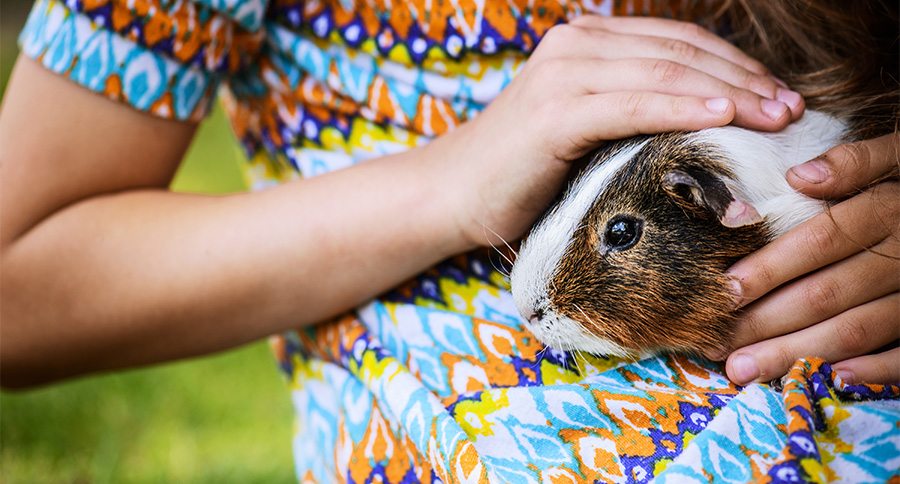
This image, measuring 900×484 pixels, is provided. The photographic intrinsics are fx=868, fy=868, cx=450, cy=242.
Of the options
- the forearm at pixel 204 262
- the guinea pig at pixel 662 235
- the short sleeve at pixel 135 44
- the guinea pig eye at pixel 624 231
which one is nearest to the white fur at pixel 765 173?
the guinea pig at pixel 662 235

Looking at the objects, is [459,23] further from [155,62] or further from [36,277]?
[36,277]

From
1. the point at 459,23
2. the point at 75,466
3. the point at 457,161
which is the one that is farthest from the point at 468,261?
the point at 75,466

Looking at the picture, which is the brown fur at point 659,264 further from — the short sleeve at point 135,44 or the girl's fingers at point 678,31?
the short sleeve at point 135,44

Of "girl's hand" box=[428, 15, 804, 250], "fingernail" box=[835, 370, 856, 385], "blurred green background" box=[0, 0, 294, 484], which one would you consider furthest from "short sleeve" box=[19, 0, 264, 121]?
"blurred green background" box=[0, 0, 294, 484]

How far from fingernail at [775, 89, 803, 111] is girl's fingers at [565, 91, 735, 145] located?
9 centimetres

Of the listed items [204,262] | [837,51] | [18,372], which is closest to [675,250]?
A: [837,51]

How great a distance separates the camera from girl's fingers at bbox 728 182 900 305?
0.88 metres

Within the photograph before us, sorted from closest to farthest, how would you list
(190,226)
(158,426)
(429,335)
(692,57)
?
(692,57)
(429,335)
(190,226)
(158,426)

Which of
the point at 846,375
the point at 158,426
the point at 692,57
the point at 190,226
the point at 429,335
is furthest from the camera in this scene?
the point at 158,426

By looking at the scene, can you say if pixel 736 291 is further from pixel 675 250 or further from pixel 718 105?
pixel 718 105

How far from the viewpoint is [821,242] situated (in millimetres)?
877

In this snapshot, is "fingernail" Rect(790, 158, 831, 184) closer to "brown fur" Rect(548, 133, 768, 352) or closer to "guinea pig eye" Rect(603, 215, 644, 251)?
"brown fur" Rect(548, 133, 768, 352)

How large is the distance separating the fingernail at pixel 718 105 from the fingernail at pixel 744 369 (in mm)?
252

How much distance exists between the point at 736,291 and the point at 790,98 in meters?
0.23
